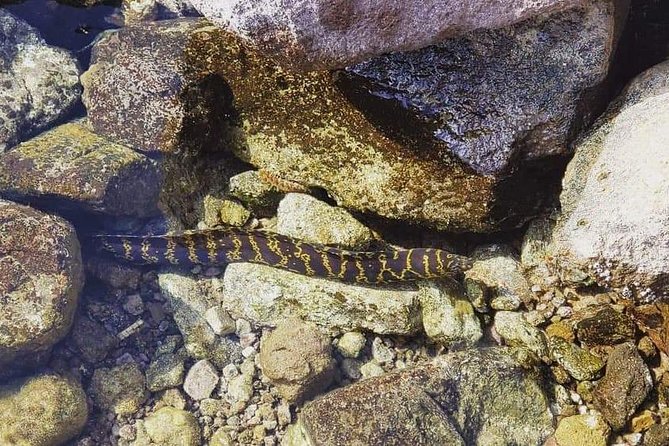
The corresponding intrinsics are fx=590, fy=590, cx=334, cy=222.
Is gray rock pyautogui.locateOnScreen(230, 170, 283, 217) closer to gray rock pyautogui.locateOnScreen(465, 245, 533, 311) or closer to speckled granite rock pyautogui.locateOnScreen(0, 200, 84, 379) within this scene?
speckled granite rock pyautogui.locateOnScreen(0, 200, 84, 379)

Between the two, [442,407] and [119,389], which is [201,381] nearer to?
[119,389]

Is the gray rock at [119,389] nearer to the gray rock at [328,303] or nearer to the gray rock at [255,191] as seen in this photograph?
the gray rock at [328,303]

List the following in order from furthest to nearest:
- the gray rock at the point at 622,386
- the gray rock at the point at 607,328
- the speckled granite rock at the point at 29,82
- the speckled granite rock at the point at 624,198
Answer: the speckled granite rock at the point at 29,82 < the gray rock at the point at 607,328 < the gray rock at the point at 622,386 < the speckled granite rock at the point at 624,198

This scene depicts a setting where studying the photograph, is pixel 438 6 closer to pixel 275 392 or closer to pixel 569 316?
pixel 569 316

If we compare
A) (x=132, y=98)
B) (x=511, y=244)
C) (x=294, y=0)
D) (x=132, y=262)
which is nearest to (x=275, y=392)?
(x=132, y=262)

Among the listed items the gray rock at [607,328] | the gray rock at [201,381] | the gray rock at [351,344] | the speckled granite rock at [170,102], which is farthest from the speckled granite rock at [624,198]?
the gray rock at [201,381]

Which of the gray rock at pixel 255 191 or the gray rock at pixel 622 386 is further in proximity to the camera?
the gray rock at pixel 255 191
